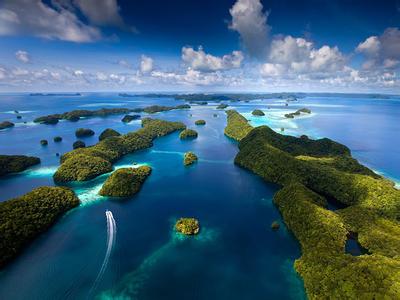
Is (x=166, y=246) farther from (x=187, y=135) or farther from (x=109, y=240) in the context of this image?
(x=187, y=135)

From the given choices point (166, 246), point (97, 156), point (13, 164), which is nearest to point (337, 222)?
point (166, 246)

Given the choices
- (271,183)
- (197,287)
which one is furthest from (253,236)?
(271,183)

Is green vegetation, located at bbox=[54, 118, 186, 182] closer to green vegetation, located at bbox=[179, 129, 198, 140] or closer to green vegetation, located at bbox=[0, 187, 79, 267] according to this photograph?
green vegetation, located at bbox=[0, 187, 79, 267]

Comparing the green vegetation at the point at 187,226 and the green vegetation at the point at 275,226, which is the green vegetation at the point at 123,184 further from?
the green vegetation at the point at 275,226

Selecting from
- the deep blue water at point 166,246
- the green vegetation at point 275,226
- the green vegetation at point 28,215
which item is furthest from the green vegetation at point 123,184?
the green vegetation at point 275,226

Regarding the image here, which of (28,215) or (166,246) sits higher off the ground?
(28,215)

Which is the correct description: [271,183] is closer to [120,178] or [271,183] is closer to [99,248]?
[120,178]

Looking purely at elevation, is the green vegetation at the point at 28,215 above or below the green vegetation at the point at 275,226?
above

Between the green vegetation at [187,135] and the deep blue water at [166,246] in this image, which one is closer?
the deep blue water at [166,246]
